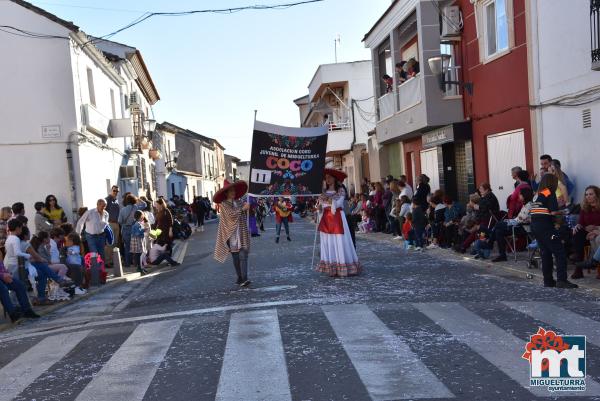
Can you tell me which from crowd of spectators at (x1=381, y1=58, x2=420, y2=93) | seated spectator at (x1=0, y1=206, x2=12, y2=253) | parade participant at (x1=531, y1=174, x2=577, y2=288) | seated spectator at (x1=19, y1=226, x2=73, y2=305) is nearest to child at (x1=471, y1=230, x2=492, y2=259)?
parade participant at (x1=531, y1=174, x2=577, y2=288)

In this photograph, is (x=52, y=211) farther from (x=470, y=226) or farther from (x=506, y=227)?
(x=506, y=227)

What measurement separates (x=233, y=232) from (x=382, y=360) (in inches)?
222

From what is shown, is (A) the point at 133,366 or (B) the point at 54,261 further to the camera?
(B) the point at 54,261

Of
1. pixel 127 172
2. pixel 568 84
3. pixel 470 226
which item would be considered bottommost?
pixel 470 226

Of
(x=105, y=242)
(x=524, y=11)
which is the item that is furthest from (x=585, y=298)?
(x=105, y=242)

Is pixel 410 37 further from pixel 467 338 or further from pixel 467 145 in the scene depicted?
pixel 467 338

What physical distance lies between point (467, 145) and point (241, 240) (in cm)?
995

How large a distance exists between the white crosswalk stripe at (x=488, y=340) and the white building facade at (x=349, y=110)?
26.3 metres

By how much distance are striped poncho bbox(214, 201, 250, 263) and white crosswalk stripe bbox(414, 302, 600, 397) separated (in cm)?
370

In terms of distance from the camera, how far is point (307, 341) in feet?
22.3

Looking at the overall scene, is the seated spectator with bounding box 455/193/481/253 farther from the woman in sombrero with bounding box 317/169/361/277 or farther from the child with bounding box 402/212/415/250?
the woman in sombrero with bounding box 317/169/361/277

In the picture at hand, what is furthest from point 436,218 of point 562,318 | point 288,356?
point 288,356

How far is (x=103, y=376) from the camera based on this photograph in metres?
6.04

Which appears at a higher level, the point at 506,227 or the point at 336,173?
the point at 336,173
